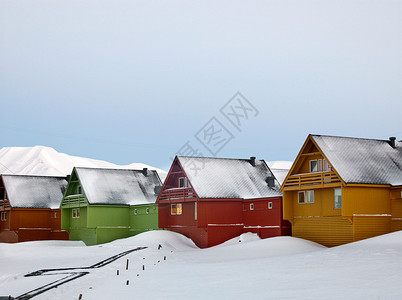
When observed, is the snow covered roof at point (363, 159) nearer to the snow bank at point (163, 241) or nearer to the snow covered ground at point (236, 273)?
the snow covered ground at point (236, 273)

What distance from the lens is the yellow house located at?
41.7 m

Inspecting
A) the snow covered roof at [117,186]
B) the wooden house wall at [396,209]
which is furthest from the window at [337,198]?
the snow covered roof at [117,186]

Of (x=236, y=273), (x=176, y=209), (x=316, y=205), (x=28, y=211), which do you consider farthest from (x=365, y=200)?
(x=28, y=211)

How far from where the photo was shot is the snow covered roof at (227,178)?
54094 mm

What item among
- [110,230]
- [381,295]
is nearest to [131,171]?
[110,230]

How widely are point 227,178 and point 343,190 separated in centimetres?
1708

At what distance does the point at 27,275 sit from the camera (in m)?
36.5

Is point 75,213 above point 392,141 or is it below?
below

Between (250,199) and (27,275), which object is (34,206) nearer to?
(250,199)

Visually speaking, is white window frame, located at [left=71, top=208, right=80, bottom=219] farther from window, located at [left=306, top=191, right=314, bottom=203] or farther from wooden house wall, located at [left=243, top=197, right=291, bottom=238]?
window, located at [left=306, top=191, right=314, bottom=203]

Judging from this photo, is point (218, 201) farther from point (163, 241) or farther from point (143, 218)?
point (143, 218)

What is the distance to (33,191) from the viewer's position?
7662cm

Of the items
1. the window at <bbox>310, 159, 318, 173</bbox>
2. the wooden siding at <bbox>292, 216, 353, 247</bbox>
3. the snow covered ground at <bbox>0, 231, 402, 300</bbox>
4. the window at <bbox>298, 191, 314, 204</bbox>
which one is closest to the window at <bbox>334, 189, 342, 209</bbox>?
the wooden siding at <bbox>292, 216, 353, 247</bbox>

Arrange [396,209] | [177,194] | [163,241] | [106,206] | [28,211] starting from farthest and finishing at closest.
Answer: [28,211] < [106,206] < [177,194] < [163,241] < [396,209]
